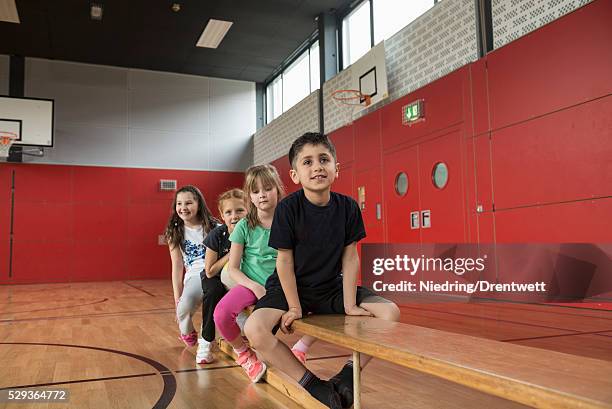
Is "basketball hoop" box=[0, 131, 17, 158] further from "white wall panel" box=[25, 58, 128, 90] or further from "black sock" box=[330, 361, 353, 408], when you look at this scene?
"black sock" box=[330, 361, 353, 408]

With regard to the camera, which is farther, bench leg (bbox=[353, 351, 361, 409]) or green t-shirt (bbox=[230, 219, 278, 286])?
green t-shirt (bbox=[230, 219, 278, 286])

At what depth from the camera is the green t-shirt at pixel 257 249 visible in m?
2.36

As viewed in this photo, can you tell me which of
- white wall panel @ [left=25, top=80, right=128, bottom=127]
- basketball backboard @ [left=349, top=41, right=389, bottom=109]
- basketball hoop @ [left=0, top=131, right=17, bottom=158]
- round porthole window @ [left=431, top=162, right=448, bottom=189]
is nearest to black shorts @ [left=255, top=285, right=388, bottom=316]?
round porthole window @ [left=431, top=162, right=448, bottom=189]

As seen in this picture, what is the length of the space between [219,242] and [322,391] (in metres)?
1.29

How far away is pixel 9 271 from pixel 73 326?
7054mm

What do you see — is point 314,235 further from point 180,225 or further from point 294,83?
point 294,83

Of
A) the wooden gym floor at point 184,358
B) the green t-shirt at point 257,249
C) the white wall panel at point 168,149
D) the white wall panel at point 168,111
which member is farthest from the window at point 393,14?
the white wall panel at point 168,149

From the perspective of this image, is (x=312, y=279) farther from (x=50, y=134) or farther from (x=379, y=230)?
(x=50, y=134)

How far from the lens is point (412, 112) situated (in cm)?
616

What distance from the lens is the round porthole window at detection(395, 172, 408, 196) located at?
6.39 metres

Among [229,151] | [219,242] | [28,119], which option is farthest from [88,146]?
[219,242]

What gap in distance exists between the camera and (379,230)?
687 centimetres

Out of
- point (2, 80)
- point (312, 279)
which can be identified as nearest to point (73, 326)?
point (312, 279)

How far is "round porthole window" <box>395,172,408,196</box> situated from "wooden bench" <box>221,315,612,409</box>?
196 inches
